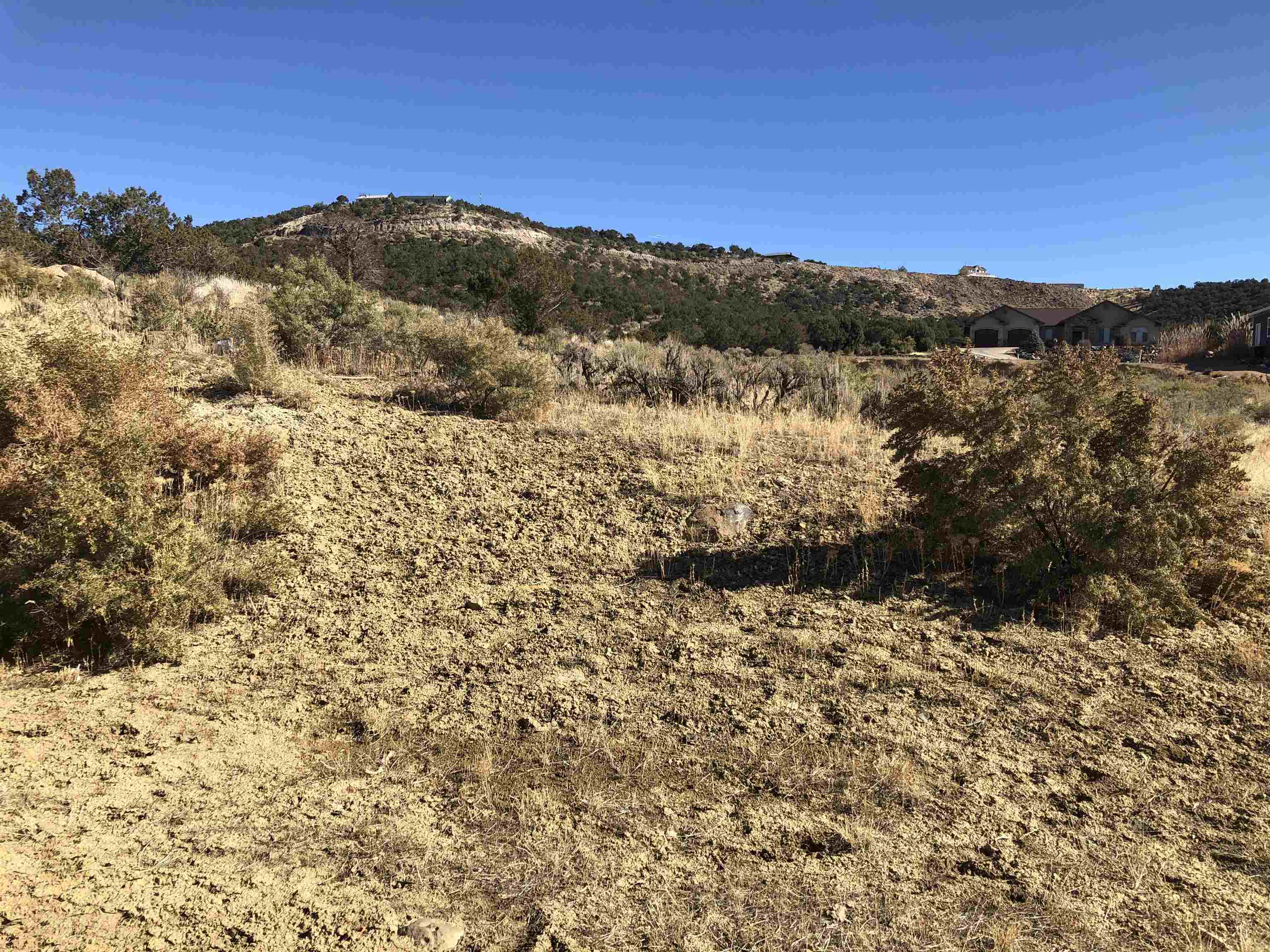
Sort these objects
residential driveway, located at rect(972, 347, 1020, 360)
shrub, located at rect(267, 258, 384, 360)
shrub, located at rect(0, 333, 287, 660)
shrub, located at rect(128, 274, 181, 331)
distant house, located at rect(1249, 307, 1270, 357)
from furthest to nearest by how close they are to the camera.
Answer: residential driveway, located at rect(972, 347, 1020, 360) → distant house, located at rect(1249, 307, 1270, 357) → shrub, located at rect(128, 274, 181, 331) → shrub, located at rect(267, 258, 384, 360) → shrub, located at rect(0, 333, 287, 660)

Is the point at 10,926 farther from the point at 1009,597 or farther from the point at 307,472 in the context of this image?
the point at 1009,597

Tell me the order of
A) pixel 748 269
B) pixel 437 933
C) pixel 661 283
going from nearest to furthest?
pixel 437 933 → pixel 661 283 → pixel 748 269

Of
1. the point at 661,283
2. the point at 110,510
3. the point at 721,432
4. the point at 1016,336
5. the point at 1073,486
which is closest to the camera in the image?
the point at 110,510

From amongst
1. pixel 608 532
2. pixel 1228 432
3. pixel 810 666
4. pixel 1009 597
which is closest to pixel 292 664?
pixel 608 532

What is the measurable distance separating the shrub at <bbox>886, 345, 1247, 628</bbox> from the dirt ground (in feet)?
1.58

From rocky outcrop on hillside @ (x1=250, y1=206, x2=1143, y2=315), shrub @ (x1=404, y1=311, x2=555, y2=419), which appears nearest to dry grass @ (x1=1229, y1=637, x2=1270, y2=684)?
shrub @ (x1=404, y1=311, x2=555, y2=419)

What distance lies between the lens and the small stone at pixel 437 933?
109 inches

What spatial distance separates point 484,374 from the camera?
9.24 m

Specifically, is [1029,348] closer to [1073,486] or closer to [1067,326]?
[1067,326]

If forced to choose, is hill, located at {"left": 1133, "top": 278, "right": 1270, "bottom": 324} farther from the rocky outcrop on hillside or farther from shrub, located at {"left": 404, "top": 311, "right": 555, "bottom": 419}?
shrub, located at {"left": 404, "top": 311, "right": 555, "bottom": 419}

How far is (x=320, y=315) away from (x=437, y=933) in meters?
10.5

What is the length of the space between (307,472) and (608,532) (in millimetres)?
3049

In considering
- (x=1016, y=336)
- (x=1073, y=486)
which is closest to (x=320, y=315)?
(x=1073, y=486)

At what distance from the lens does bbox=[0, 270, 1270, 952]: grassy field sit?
2984mm
